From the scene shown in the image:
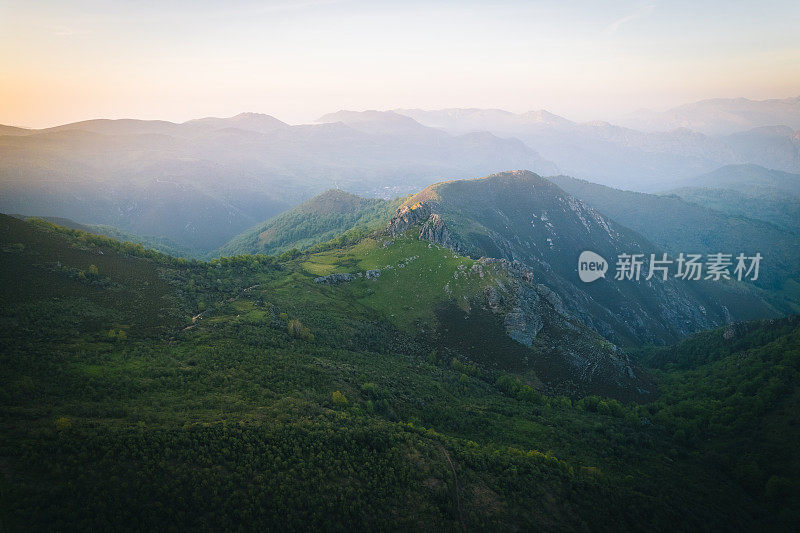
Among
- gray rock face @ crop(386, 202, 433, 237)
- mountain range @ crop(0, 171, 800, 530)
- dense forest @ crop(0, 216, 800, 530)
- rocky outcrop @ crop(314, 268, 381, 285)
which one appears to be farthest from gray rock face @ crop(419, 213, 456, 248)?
dense forest @ crop(0, 216, 800, 530)

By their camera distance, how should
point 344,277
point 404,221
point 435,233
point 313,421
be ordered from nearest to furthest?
point 313,421 → point 344,277 → point 435,233 → point 404,221

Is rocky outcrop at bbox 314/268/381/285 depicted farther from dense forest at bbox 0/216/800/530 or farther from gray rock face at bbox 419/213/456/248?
gray rock face at bbox 419/213/456/248

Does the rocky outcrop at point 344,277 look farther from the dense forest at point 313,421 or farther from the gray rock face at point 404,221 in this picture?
the gray rock face at point 404,221

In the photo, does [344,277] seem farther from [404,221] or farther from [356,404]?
[356,404]

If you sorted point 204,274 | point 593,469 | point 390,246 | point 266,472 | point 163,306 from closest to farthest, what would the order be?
point 266,472, point 593,469, point 163,306, point 204,274, point 390,246

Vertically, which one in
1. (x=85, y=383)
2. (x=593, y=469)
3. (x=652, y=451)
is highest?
(x=85, y=383)

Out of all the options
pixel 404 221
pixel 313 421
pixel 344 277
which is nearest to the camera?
pixel 313 421

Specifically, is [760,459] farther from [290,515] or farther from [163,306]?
[163,306]

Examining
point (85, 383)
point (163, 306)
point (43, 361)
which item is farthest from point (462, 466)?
point (163, 306)

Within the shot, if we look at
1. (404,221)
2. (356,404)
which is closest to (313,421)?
(356,404)
